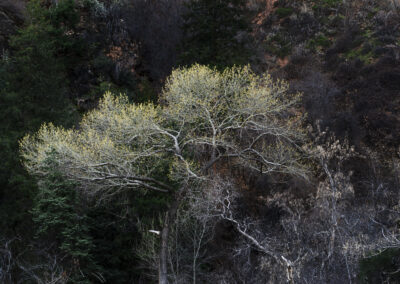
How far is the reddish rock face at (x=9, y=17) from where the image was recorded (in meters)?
23.9

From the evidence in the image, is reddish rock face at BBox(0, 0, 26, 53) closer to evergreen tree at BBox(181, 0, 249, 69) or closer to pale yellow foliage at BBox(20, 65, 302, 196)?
evergreen tree at BBox(181, 0, 249, 69)

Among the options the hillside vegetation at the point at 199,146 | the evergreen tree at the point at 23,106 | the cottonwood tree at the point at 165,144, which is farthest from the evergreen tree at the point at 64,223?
the evergreen tree at the point at 23,106

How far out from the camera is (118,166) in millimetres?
13703

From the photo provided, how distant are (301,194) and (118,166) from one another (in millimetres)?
8966

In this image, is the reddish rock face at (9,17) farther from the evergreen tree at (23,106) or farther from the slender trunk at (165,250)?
the slender trunk at (165,250)

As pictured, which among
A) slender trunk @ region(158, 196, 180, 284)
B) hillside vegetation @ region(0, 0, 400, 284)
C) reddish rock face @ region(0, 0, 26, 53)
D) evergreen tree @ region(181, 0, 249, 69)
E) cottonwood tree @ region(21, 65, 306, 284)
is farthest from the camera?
reddish rock face @ region(0, 0, 26, 53)

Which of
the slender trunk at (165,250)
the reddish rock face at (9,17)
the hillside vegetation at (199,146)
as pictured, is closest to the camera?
the slender trunk at (165,250)

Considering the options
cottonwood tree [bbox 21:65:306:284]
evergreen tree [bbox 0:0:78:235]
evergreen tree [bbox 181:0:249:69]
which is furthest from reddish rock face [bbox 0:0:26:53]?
cottonwood tree [bbox 21:65:306:284]

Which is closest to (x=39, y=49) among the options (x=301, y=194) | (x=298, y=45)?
(x=301, y=194)

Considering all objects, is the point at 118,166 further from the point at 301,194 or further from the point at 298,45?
the point at 298,45

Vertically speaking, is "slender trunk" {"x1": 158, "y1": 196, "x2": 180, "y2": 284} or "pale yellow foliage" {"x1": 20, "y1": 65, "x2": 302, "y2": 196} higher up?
"pale yellow foliage" {"x1": 20, "y1": 65, "x2": 302, "y2": 196}

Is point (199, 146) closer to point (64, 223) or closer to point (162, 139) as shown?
point (162, 139)

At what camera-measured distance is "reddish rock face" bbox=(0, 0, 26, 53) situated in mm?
23909

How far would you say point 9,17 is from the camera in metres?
25.4
